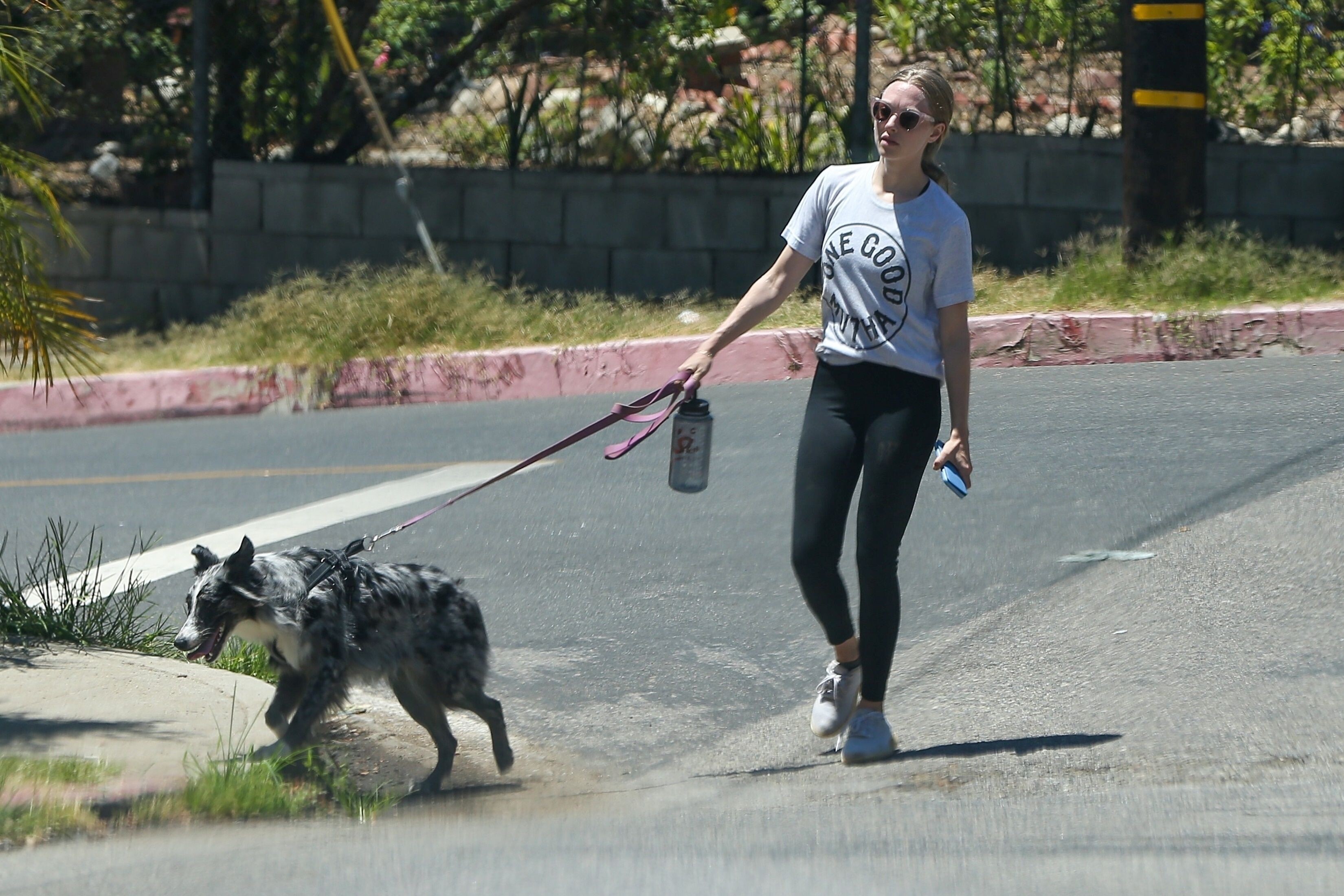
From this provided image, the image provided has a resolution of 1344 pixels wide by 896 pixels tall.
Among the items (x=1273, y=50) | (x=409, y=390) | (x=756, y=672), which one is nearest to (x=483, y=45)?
(x=409, y=390)

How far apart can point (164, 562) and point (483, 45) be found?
22.5ft

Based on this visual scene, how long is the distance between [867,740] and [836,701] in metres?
0.21

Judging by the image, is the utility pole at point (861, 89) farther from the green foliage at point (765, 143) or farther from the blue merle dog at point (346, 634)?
the blue merle dog at point (346, 634)

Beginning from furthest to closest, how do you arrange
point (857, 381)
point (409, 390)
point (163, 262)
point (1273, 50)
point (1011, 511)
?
point (163, 262)
point (1273, 50)
point (409, 390)
point (1011, 511)
point (857, 381)

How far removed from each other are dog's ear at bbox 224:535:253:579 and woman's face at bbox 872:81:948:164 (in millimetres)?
2092

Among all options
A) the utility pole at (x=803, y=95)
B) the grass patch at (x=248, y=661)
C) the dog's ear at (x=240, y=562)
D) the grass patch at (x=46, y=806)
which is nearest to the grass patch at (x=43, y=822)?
the grass patch at (x=46, y=806)

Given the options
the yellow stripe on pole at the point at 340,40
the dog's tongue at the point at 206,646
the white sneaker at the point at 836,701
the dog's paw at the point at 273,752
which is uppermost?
the yellow stripe on pole at the point at 340,40

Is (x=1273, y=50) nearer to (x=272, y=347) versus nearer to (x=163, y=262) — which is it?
(x=272, y=347)

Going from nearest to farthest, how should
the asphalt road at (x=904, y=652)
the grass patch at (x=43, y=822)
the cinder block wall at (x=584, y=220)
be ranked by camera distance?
1. the asphalt road at (x=904, y=652)
2. the grass patch at (x=43, y=822)
3. the cinder block wall at (x=584, y=220)

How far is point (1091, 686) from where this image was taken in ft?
17.1

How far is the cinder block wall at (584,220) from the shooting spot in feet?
→ 36.3

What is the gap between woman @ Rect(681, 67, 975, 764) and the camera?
448cm

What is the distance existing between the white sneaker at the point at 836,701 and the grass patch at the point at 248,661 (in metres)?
2.05

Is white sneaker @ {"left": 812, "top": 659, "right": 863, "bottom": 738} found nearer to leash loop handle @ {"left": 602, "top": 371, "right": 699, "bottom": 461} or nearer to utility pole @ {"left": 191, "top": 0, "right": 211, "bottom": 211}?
leash loop handle @ {"left": 602, "top": 371, "right": 699, "bottom": 461}
